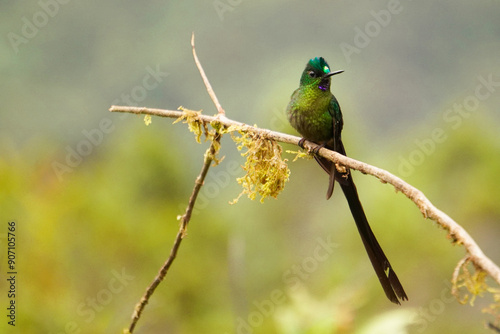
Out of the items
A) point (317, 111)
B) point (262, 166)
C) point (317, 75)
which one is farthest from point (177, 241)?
point (317, 75)

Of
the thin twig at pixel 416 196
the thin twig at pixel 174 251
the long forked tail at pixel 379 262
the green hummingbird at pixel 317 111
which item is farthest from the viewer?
the green hummingbird at pixel 317 111

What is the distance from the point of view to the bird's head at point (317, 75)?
2797 mm

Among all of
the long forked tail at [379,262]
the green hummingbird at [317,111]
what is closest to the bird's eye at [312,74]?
the green hummingbird at [317,111]

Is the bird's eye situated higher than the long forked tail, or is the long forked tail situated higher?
the bird's eye

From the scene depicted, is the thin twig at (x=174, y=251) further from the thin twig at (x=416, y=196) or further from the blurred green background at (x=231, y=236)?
the blurred green background at (x=231, y=236)

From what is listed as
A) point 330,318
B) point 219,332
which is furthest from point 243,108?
point 330,318

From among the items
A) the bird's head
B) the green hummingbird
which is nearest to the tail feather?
the green hummingbird

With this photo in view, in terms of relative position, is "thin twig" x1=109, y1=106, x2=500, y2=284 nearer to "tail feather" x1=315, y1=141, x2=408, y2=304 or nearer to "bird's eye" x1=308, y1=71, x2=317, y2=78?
"tail feather" x1=315, y1=141, x2=408, y2=304

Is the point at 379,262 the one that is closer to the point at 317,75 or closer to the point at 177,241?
the point at 177,241

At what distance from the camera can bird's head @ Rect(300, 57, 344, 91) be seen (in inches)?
110

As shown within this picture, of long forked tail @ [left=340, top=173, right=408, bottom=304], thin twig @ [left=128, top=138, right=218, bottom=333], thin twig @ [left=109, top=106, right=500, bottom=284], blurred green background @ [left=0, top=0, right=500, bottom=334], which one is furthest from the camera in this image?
blurred green background @ [left=0, top=0, right=500, bottom=334]

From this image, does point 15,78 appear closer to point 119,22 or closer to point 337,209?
point 119,22

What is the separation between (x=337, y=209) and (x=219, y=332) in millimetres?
4712

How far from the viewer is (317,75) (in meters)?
2.81
